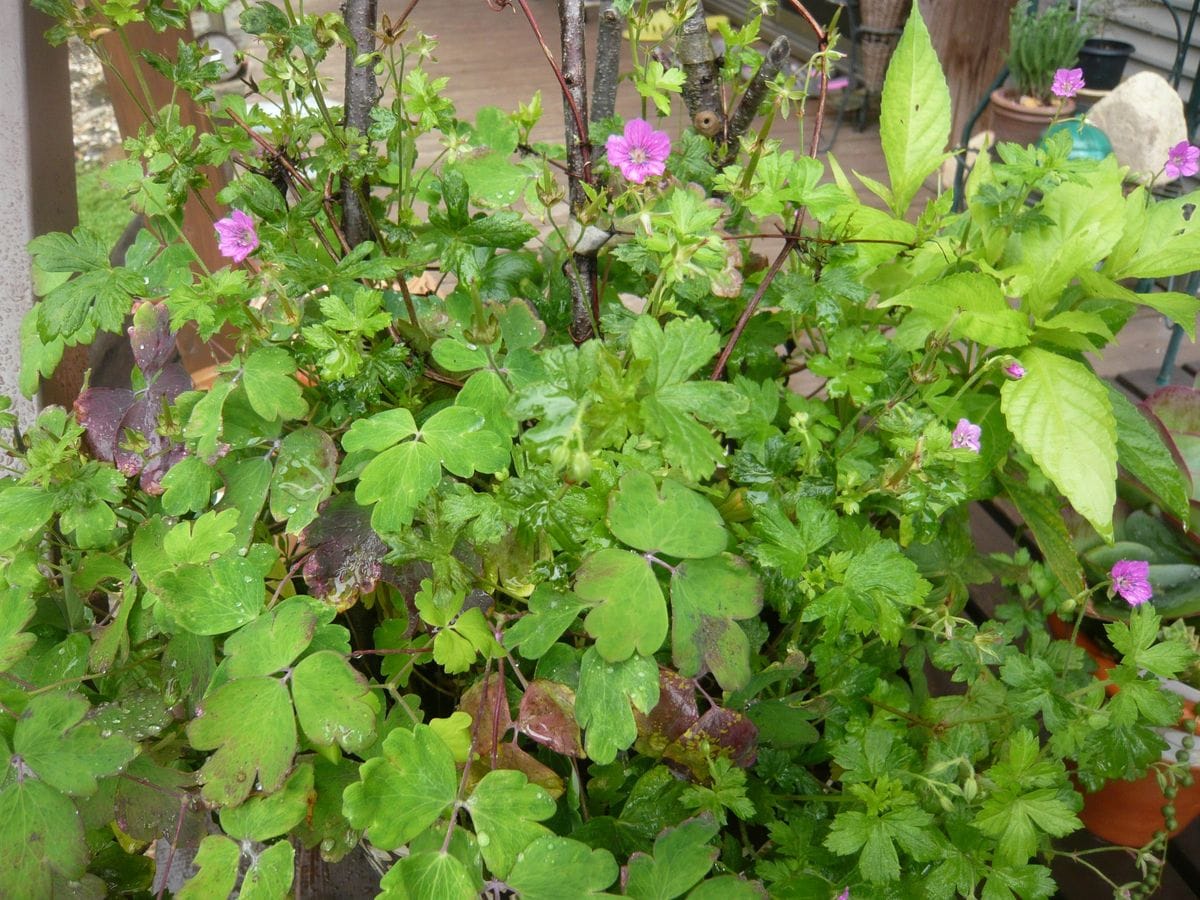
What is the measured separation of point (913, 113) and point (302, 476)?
74 centimetres

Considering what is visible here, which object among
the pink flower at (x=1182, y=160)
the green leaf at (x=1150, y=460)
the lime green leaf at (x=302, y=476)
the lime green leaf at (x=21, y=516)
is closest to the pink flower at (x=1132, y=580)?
the green leaf at (x=1150, y=460)

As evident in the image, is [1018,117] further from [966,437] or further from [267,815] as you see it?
[267,815]

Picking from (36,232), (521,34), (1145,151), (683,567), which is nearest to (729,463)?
(683,567)

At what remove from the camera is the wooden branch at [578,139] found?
0.70 m

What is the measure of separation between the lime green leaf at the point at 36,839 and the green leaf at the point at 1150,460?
0.96 m

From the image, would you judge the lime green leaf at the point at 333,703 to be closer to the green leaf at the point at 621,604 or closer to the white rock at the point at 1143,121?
the green leaf at the point at 621,604

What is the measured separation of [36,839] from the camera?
0.63 metres

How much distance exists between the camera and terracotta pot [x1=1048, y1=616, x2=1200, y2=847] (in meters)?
0.93

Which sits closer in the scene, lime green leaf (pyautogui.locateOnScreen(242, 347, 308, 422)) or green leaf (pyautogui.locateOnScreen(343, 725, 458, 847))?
green leaf (pyautogui.locateOnScreen(343, 725, 458, 847))

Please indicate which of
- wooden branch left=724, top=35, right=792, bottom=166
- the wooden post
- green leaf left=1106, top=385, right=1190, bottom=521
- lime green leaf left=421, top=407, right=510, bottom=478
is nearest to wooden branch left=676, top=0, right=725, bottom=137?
wooden branch left=724, top=35, right=792, bottom=166

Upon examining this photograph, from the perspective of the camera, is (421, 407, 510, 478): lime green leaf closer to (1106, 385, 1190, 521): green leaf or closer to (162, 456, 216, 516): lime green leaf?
(162, 456, 216, 516): lime green leaf

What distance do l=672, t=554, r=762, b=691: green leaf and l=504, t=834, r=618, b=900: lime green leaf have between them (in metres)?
0.14

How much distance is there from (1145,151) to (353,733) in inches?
134

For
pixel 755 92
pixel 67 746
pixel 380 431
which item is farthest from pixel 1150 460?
pixel 67 746
